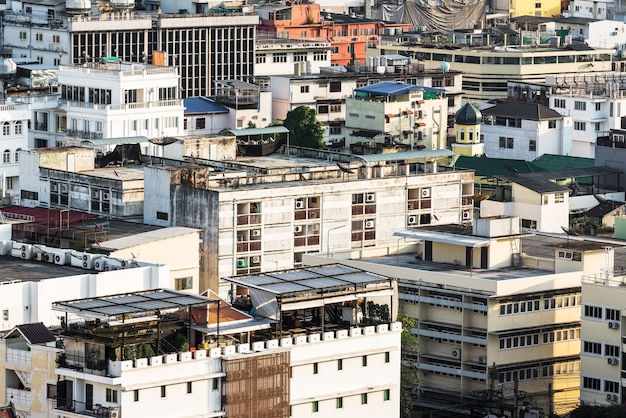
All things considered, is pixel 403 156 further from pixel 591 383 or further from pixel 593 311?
pixel 591 383

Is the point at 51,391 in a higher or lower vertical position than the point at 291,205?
lower

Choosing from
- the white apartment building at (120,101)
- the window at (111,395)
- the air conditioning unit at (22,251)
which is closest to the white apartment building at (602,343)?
the air conditioning unit at (22,251)

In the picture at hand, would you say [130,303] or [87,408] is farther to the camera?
[130,303]

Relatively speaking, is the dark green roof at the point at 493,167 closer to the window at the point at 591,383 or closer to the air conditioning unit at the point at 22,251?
the window at the point at 591,383

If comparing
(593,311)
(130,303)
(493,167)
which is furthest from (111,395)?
(493,167)

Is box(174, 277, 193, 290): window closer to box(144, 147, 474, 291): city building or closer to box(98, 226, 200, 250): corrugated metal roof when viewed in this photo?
box(98, 226, 200, 250): corrugated metal roof
